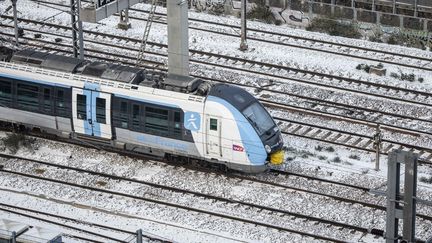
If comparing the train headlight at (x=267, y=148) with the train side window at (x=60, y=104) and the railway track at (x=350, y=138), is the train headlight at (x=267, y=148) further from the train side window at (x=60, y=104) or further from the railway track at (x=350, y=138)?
the train side window at (x=60, y=104)

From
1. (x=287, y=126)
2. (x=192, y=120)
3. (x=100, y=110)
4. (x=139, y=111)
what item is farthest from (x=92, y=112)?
(x=287, y=126)

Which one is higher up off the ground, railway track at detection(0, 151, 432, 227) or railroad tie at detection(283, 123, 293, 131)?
railroad tie at detection(283, 123, 293, 131)

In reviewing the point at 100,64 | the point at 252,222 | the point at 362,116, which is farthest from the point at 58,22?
the point at 252,222

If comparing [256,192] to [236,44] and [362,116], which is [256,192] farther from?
[236,44]

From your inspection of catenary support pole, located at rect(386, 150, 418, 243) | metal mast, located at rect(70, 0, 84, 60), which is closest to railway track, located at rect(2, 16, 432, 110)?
metal mast, located at rect(70, 0, 84, 60)

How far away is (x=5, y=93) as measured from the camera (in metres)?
31.6

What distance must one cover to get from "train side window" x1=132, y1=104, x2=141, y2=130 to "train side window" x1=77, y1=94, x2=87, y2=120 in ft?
4.83

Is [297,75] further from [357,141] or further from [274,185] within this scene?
[274,185]

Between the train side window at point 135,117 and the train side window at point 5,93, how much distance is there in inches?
156

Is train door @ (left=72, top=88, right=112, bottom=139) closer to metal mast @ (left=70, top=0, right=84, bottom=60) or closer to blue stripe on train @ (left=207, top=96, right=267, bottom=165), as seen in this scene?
metal mast @ (left=70, top=0, right=84, bottom=60)

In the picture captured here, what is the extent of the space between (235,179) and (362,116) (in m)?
5.54

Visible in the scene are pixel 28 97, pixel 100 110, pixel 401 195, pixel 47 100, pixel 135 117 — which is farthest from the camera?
pixel 28 97

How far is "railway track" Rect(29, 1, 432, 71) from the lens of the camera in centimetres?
3672

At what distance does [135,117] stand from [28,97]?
11.3 feet
